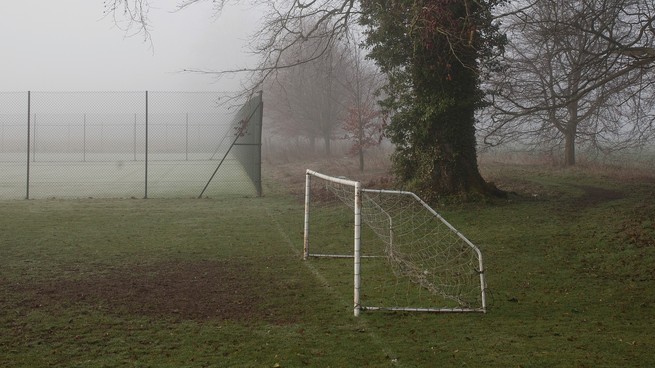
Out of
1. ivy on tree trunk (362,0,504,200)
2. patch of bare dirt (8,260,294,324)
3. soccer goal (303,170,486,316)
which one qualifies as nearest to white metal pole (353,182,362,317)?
soccer goal (303,170,486,316)

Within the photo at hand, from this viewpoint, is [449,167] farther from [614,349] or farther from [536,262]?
[614,349]

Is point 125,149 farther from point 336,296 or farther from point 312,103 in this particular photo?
point 336,296

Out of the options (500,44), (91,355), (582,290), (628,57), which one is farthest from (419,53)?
(91,355)

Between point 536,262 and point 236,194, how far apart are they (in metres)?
11.3

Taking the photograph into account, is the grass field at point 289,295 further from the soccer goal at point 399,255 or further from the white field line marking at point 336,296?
the soccer goal at point 399,255

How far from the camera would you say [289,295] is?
7523 millimetres

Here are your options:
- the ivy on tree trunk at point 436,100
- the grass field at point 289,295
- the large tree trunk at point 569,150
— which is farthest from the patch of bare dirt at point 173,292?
the large tree trunk at point 569,150

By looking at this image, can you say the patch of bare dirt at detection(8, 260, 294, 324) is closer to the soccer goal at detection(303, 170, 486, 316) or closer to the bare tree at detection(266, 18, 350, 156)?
the soccer goal at detection(303, 170, 486, 316)

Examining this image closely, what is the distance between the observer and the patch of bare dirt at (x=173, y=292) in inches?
265

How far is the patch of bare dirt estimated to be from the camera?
672 centimetres

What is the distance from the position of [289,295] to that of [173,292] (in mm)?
1353

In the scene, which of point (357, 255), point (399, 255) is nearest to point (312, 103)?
point (399, 255)

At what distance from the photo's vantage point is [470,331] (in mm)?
6082

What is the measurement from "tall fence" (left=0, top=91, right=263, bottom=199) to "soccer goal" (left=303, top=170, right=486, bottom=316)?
5.73m
